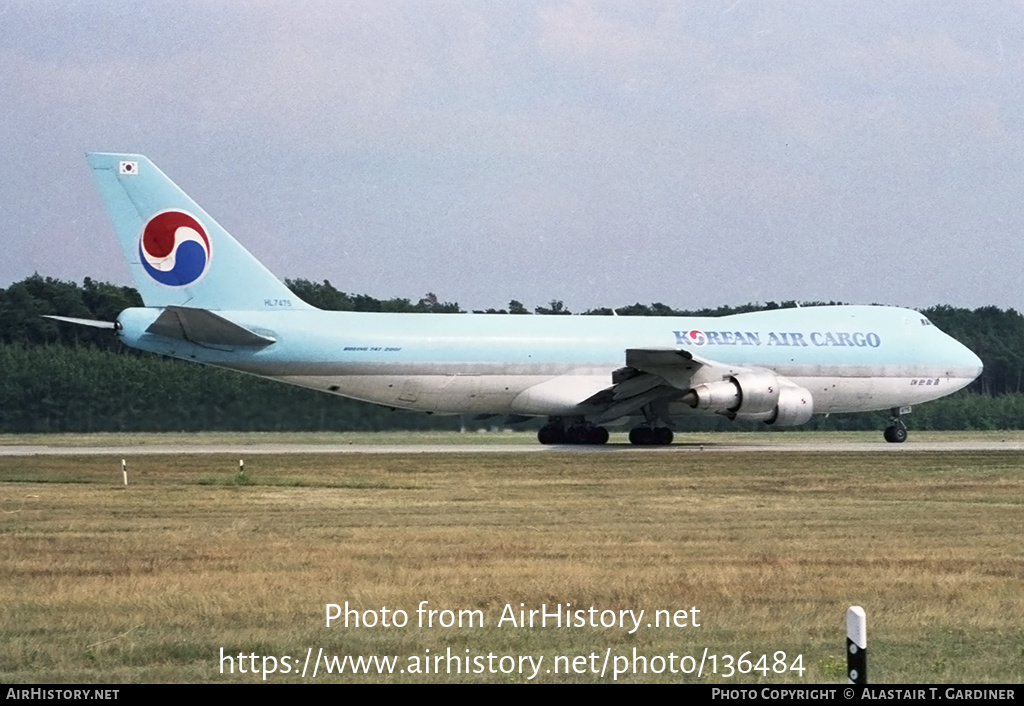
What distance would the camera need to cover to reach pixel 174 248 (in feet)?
125

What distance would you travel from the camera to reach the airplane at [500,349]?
124 feet

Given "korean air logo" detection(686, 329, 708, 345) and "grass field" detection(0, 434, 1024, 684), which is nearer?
"grass field" detection(0, 434, 1024, 684)

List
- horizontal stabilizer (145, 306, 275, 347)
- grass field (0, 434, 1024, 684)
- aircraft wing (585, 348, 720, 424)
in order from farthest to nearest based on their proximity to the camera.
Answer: aircraft wing (585, 348, 720, 424) → horizontal stabilizer (145, 306, 275, 347) → grass field (0, 434, 1024, 684)

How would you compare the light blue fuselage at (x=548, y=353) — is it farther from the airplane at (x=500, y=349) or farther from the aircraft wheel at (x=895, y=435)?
the aircraft wheel at (x=895, y=435)

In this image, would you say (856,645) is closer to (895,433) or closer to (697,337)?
(697,337)

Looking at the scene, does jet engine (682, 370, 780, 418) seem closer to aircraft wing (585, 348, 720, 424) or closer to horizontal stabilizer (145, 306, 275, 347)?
aircraft wing (585, 348, 720, 424)

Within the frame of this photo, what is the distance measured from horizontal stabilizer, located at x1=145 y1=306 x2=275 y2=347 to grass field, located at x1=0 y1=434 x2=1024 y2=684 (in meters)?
8.15

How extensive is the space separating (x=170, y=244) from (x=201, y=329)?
98.9 inches

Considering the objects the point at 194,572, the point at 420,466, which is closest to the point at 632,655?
the point at 194,572

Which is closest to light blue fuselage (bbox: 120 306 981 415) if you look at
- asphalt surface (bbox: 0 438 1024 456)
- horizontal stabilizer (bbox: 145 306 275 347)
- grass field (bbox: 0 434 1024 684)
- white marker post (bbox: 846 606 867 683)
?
horizontal stabilizer (bbox: 145 306 275 347)

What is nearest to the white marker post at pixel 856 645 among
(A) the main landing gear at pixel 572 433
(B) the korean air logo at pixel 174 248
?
(B) the korean air logo at pixel 174 248

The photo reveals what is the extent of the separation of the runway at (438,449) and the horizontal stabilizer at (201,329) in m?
2.71

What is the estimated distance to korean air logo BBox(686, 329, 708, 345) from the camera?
1715 inches

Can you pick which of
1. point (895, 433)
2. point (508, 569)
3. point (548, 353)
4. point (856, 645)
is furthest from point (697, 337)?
point (856, 645)
